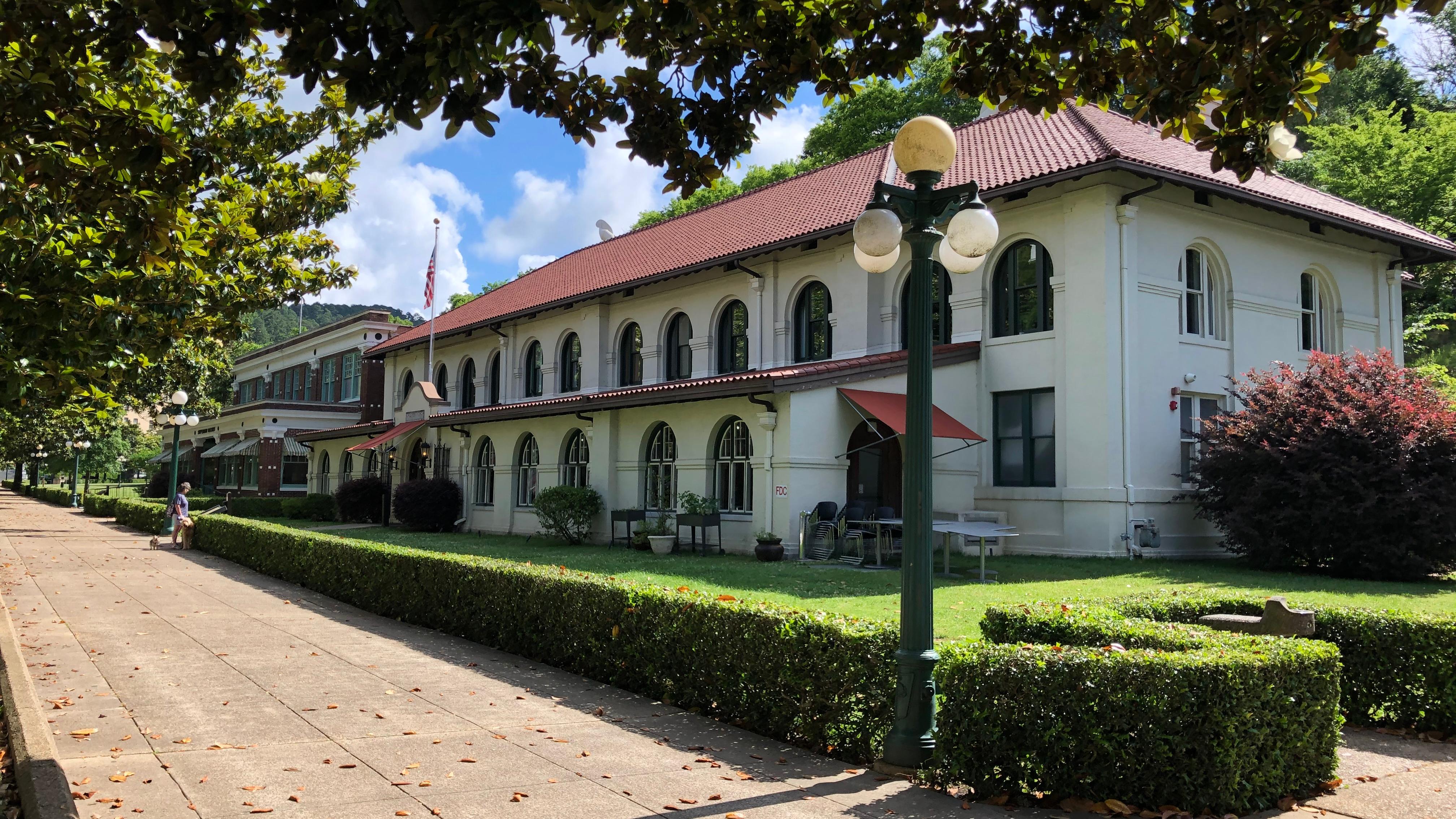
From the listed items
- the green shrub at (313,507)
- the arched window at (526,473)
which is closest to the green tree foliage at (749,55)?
the arched window at (526,473)

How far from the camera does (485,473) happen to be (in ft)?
101

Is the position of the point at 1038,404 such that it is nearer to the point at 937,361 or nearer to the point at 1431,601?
the point at 937,361

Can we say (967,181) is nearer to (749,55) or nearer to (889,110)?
(749,55)

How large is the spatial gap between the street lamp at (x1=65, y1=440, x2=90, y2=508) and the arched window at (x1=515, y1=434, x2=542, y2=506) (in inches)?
1013

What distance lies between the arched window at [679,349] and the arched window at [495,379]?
9.97 meters

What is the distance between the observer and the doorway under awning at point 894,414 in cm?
1784

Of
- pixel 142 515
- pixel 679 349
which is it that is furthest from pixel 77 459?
pixel 679 349

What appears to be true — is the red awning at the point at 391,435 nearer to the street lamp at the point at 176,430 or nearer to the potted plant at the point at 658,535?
the street lamp at the point at 176,430

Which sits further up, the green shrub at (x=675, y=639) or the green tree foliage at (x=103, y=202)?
the green tree foliage at (x=103, y=202)

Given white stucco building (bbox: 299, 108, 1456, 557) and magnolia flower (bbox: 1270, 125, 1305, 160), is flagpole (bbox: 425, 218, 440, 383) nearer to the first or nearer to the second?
white stucco building (bbox: 299, 108, 1456, 557)

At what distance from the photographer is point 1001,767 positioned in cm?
596

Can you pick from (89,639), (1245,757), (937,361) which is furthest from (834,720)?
(937,361)

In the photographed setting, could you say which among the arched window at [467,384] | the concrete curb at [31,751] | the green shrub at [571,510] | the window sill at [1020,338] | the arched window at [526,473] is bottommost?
the concrete curb at [31,751]

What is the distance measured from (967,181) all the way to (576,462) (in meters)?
12.5
